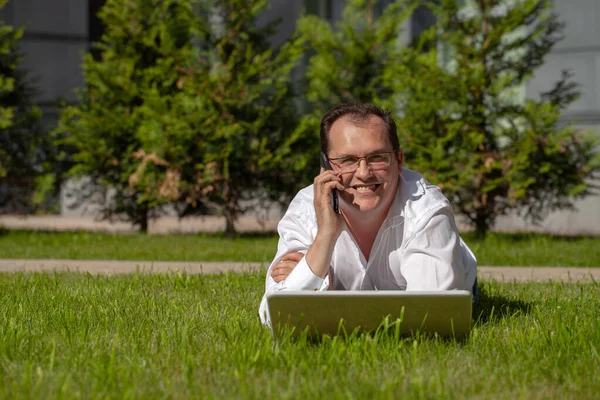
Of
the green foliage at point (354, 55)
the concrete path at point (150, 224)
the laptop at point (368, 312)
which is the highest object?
the green foliage at point (354, 55)

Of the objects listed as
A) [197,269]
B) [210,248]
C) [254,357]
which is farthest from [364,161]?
[210,248]

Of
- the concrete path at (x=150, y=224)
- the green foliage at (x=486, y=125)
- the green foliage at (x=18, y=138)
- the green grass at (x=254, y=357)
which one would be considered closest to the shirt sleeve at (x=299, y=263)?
the green grass at (x=254, y=357)

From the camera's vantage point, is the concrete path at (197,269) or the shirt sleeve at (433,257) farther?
the concrete path at (197,269)

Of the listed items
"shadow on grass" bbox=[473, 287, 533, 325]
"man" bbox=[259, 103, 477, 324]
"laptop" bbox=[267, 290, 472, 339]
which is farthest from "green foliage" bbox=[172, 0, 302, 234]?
"laptop" bbox=[267, 290, 472, 339]

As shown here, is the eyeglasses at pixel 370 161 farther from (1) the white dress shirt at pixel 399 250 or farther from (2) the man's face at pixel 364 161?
(1) the white dress shirt at pixel 399 250

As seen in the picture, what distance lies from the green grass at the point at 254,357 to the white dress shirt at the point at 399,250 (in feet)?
0.98

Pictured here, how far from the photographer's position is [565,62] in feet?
53.8

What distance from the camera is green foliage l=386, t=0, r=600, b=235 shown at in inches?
492

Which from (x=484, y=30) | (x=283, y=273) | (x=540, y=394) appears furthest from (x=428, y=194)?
(x=484, y=30)

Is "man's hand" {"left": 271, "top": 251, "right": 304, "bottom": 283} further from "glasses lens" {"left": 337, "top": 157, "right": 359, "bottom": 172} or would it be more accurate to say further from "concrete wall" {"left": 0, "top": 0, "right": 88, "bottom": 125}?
"concrete wall" {"left": 0, "top": 0, "right": 88, "bottom": 125}

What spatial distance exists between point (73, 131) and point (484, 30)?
735cm

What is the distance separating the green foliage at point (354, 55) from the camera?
1398cm

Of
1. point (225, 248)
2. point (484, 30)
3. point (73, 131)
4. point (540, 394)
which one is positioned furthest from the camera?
point (73, 131)

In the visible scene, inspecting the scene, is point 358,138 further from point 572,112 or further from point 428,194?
point 572,112
